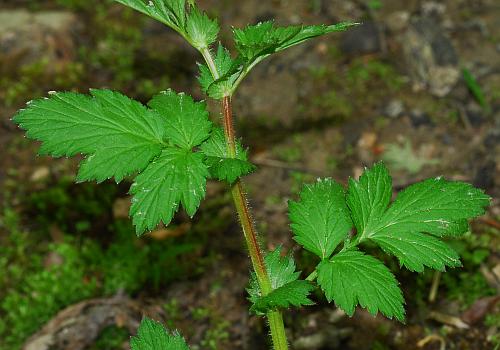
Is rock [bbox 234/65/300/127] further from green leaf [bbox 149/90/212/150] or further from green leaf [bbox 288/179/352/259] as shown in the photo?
green leaf [bbox 149/90/212/150]

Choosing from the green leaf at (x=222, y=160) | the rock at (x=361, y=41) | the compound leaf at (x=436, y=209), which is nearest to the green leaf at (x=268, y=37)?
the green leaf at (x=222, y=160)

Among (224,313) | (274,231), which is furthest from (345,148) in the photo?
(224,313)

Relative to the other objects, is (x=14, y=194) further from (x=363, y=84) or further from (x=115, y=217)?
(x=363, y=84)

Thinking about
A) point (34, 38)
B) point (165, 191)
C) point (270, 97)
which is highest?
point (34, 38)

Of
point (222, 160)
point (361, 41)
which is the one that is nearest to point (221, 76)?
point (222, 160)

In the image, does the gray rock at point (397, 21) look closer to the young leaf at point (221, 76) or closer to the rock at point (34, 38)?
the rock at point (34, 38)

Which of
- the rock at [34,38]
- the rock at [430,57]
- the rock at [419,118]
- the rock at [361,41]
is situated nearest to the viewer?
the rock at [419,118]

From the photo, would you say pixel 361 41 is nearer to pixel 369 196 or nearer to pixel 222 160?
pixel 369 196
